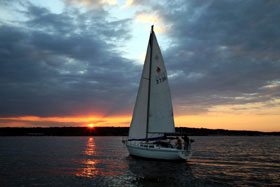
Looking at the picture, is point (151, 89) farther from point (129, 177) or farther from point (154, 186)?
point (154, 186)

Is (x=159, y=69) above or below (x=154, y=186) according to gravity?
above

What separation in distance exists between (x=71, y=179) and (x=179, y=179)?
32.5 ft

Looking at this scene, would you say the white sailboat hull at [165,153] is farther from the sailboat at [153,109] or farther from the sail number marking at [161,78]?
the sail number marking at [161,78]

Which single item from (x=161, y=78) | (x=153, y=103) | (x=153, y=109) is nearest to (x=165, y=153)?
(x=153, y=109)

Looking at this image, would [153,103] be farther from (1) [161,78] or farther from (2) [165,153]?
(2) [165,153]

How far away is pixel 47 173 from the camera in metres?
24.1

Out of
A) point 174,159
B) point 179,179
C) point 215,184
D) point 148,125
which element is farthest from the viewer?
point 148,125

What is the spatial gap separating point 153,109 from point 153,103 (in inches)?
31.9

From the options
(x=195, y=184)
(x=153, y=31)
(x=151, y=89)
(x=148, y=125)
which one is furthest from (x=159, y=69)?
(x=195, y=184)

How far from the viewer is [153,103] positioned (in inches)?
1204

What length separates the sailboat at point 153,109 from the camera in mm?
29766

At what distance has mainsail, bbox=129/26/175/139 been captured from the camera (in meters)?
30.1

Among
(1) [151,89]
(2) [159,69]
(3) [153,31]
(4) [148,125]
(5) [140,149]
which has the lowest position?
(5) [140,149]

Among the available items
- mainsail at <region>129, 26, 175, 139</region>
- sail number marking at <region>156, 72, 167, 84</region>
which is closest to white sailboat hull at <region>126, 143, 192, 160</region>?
mainsail at <region>129, 26, 175, 139</region>
